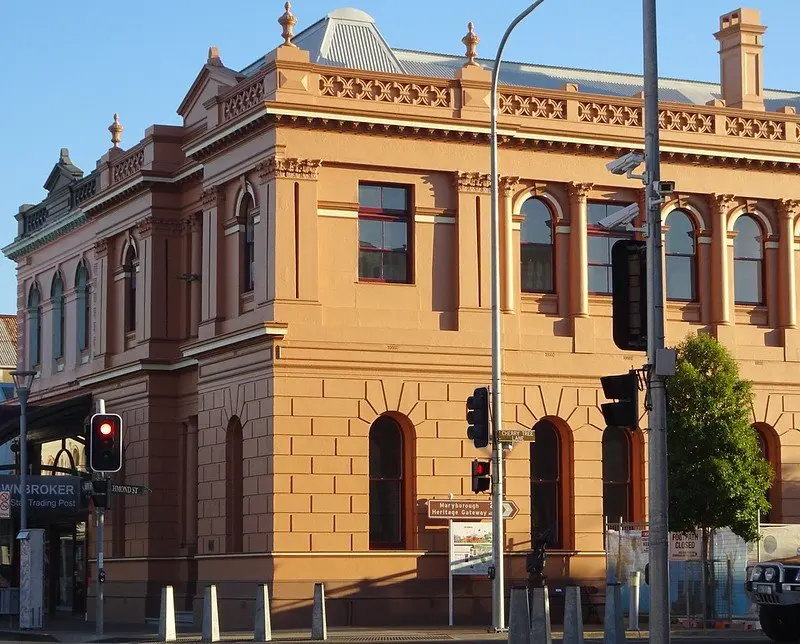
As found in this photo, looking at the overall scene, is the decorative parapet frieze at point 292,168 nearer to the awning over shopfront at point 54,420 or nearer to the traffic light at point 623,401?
the awning over shopfront at point 54,420

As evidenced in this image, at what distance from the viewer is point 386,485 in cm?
3772

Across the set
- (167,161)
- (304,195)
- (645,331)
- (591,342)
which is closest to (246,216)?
(304,195)

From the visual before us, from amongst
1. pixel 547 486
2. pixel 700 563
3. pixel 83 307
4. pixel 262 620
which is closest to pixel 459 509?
pixel 547 486

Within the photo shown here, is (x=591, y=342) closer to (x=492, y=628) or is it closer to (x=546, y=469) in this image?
(x=546, y=469)

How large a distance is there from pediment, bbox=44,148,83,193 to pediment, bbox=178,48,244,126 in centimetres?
845

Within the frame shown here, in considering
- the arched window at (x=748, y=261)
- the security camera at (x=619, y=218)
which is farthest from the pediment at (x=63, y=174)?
the security camera at (x=619, y=218)

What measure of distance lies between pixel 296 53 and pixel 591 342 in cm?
962

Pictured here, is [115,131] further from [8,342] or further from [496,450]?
[8,342]

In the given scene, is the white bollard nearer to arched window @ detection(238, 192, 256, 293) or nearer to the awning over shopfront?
arched window @ detection(238, 192, 256, 293)

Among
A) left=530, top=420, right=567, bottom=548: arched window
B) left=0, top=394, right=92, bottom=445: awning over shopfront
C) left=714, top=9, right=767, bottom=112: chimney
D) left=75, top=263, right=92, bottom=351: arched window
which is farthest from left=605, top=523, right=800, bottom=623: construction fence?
left=75, top=263, right=92, bottom=351: arched window

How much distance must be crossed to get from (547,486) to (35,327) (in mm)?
20333

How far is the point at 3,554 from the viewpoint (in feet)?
169

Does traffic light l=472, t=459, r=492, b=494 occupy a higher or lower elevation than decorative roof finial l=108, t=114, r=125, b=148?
lower

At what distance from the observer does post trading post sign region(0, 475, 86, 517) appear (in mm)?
44062
